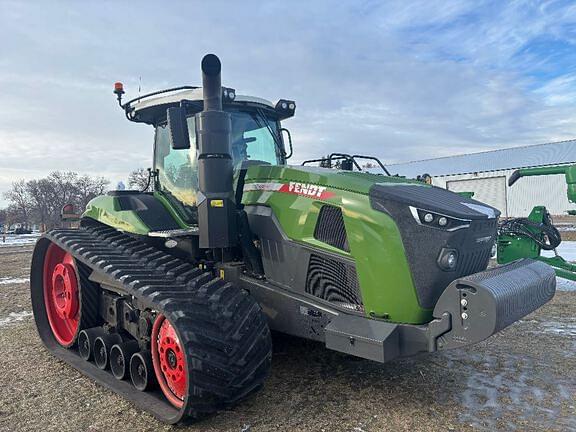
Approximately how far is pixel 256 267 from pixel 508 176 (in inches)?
1665

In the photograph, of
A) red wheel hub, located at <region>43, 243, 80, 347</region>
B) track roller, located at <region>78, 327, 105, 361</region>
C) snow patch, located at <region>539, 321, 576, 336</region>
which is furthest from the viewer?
snow patch, located at <region>539, 321, 576, 336</region>

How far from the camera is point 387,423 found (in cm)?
344

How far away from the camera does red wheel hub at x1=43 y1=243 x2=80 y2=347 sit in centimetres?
528


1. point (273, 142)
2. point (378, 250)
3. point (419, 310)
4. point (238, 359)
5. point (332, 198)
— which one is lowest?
point (238, 359)

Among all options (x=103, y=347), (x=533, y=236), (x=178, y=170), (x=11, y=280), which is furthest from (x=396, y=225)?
(x=11, y=280)

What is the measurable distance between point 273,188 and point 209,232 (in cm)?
62

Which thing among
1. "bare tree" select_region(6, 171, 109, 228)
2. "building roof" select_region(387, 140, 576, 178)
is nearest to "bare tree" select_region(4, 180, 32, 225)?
"bare tree" select_region(6, 171, 109, 228)

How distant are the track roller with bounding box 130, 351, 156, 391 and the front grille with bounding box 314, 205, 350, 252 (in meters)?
1.70

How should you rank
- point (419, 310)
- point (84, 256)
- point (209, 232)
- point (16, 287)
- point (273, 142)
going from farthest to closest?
point (16, 287), point (273, 142), point (84, 256), point (209, 232), point (419, 310)

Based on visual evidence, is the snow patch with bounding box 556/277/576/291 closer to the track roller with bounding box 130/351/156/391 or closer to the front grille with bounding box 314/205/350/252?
the front grille with bounding box 314/205/350/252

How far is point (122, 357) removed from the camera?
13.9 feet

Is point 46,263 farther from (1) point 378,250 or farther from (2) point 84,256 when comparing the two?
(1) point 378,250

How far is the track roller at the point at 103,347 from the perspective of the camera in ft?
14.8

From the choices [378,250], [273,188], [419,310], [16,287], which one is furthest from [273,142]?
[16,287]
